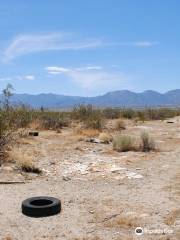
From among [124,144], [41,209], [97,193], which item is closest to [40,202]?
[41,209]

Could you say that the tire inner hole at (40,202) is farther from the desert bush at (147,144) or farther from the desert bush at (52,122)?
the desert bush at (52,122)

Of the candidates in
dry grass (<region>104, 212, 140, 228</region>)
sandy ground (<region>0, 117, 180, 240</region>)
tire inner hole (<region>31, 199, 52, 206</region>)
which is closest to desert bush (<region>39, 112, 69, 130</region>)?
sandy ground (<region>0, 117, 180, 240</region>)

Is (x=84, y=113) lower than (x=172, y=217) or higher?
higher

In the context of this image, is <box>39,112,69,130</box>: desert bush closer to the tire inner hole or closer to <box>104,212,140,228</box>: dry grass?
the tire inner hole

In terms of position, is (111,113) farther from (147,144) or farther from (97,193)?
(97,193)

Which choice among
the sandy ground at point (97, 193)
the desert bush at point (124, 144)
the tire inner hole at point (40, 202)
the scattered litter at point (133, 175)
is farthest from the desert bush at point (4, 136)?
the tire inner hole at point (40, 202)

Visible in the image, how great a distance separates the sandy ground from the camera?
27.9ft

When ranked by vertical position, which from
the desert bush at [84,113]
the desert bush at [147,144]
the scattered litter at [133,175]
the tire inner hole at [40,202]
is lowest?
the tire inner hole at [40,202]

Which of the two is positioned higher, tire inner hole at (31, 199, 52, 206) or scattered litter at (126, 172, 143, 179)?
scattered litter at (126, 172, 143, 179)

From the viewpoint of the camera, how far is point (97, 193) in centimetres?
1145

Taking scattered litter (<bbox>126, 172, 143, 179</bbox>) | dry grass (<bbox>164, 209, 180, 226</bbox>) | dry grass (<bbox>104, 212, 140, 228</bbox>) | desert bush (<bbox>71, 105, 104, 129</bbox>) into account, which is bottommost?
dry grass (<bbox>104, 212, 140, 228</bbox>)

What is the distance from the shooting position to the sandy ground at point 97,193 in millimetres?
8516

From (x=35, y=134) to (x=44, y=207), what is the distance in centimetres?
1399

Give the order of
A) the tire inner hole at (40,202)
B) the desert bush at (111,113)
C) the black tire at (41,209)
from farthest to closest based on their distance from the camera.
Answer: the desert bush at (111,113)
the tire inner hole at (40,202)
the black tire at (41,209)
